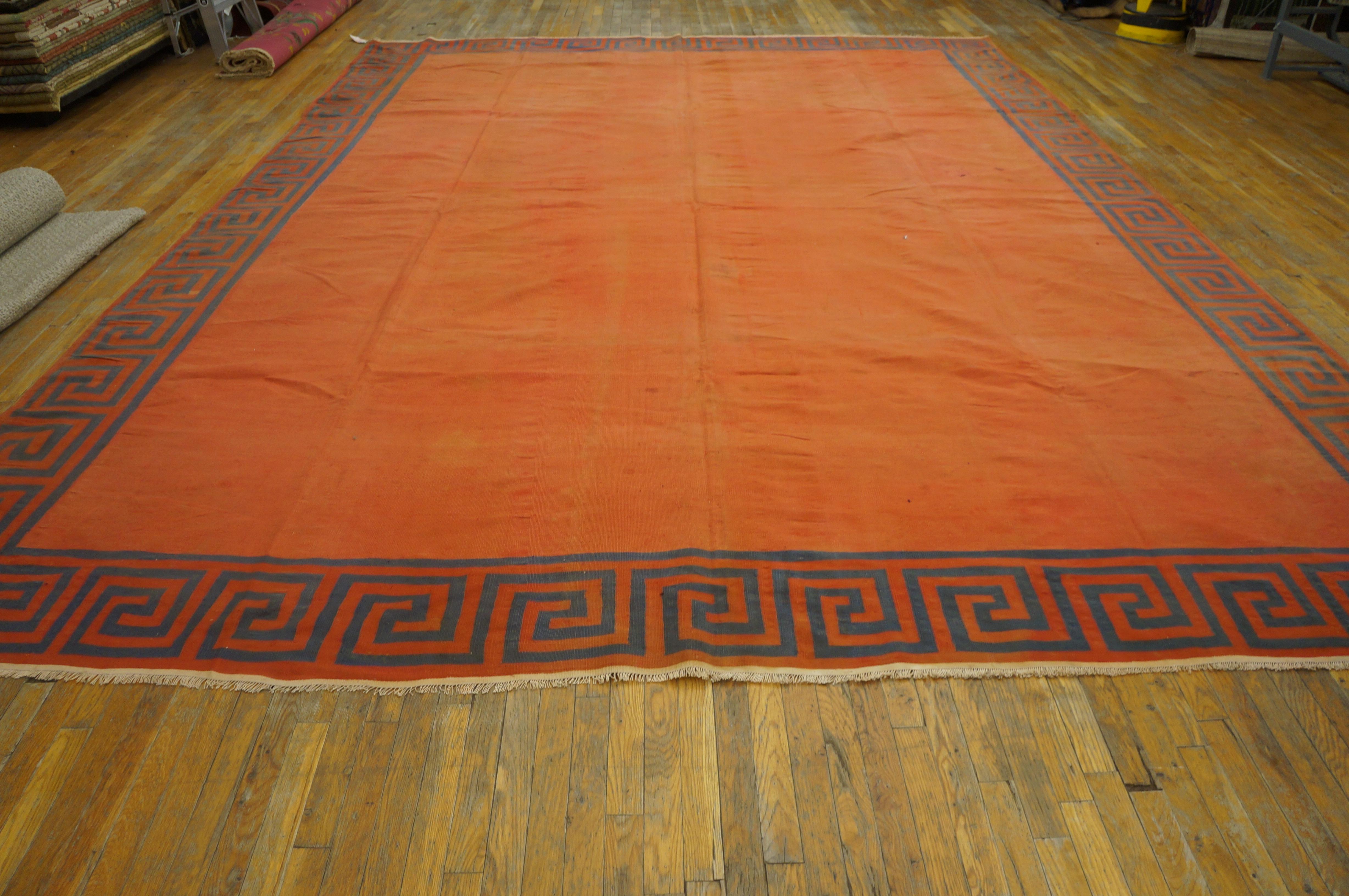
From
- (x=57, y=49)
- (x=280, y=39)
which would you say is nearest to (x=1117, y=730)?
(x=57, y=49)

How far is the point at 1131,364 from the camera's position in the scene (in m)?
2.20

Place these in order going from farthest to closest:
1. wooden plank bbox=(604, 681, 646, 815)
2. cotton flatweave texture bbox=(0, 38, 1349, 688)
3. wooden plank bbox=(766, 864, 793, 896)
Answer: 1. cotton flatweave texture bbox=(0, 38, 1349, 688)
2. wooden plank bbox=(604, 681, 646, 815)
3. wooden plank bbox=(766, 864, 793, 896)

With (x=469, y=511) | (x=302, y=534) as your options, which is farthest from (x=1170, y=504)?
(x=302, y=534)

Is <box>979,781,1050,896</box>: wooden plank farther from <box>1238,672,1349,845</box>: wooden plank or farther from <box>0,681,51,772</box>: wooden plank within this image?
<box>0,681,51,772</box>: wooden plank

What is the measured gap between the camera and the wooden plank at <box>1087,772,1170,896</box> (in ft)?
4.04

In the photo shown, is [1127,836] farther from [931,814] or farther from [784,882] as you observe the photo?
[784,882]

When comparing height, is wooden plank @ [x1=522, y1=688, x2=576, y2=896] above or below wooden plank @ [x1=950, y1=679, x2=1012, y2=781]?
below

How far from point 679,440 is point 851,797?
0.88 m

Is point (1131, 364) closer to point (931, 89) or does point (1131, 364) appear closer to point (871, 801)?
point (871, 801)

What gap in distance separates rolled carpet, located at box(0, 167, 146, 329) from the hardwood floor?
4.86ft

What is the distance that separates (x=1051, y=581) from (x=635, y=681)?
79 cm

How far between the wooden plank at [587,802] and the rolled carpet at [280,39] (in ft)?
13.0

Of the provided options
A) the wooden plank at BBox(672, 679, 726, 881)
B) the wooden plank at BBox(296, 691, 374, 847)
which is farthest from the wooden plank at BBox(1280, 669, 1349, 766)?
the wooden plank at BBox(296, 691, 374, 847)

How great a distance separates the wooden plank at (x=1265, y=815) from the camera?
1.23 metres
